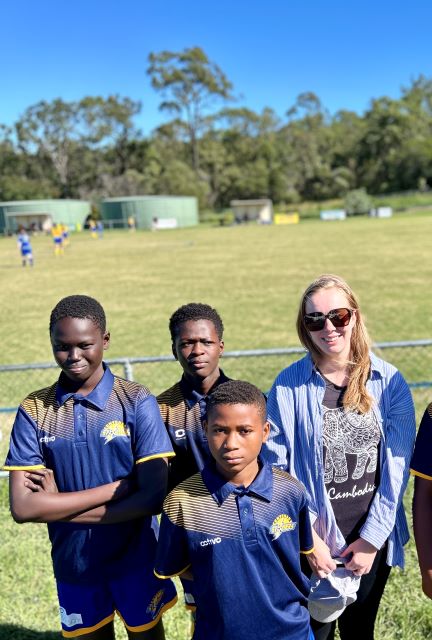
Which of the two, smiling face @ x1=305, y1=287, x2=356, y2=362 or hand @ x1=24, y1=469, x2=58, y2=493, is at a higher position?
smiling face @ x1=305, y1=287, x2=356, y2=362

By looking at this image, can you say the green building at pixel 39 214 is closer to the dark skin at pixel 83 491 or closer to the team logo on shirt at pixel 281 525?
the dark skin at pixel 83 491

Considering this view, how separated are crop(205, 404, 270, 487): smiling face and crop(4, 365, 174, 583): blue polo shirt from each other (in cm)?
46

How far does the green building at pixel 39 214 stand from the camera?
176ft

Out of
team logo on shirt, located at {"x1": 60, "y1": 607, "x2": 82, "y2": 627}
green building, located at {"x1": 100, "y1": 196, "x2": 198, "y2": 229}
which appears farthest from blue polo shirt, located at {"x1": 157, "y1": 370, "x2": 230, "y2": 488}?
green building, located at {"x1": 100, "y1": 196, "x2": 198, "y2": 229}

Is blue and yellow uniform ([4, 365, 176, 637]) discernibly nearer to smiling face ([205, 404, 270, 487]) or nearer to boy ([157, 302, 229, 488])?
boy ([157, 302, 229, 488])

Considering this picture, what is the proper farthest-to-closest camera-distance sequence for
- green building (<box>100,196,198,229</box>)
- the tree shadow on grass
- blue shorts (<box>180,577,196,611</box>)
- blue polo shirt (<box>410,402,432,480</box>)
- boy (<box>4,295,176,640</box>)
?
green building (<box>100,196,198,229</box>) < the tree shadow on grass < blue shorts (<box>180,577,196,611</box>) < boy (<box>4,295,176,640</box>) < blue polo shirt (<box>410,402,432,480</box>)

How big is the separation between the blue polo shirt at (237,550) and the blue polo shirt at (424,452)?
1.55 ft

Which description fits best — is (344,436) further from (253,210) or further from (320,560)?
(253,210)

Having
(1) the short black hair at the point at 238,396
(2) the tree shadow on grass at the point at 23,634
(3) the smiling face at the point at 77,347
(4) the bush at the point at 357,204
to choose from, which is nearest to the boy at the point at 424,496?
Answer: (1) the short black hair at the point at 238,396

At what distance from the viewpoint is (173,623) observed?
307cm

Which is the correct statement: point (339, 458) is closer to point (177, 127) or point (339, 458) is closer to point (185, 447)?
point (185, 447)

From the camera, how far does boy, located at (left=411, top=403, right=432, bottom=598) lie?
1.96m

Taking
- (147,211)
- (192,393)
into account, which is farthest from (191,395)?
(147,211)

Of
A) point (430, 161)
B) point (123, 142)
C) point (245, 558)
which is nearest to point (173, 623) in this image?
point (245, 558)
